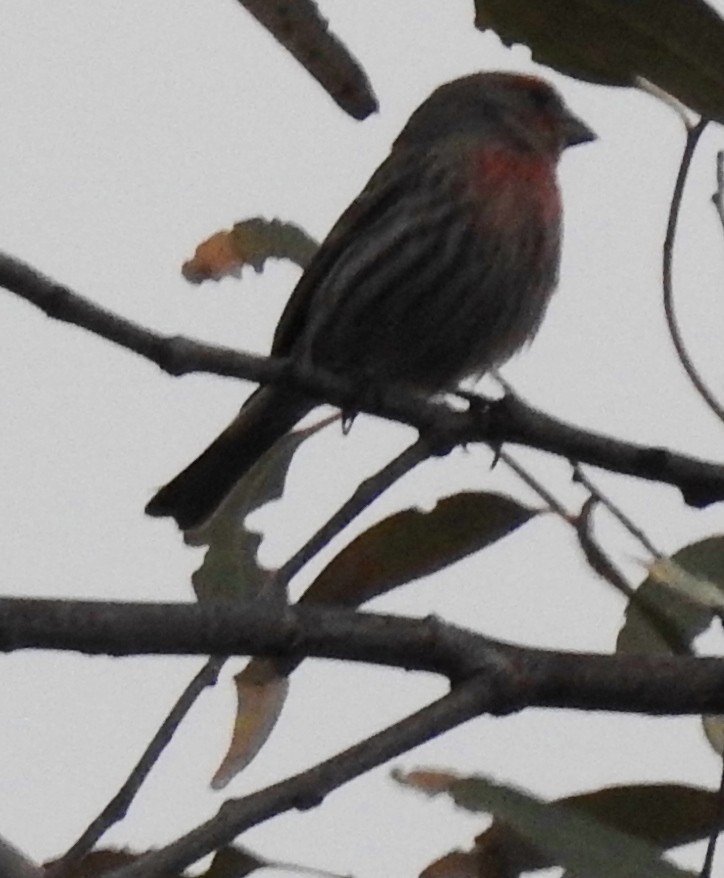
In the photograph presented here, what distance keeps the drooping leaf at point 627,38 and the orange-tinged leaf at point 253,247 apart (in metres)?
0.99

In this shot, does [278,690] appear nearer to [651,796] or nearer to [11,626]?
[651,796]

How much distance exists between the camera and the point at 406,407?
2.42 m

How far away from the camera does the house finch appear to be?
3.81m

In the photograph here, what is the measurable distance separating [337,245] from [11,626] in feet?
8.68

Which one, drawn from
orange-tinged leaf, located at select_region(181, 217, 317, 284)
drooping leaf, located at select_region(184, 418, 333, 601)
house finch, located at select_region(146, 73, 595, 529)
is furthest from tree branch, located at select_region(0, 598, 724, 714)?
house finch, located at select_region(146, 73, 595, 529)

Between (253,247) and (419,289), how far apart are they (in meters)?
0.95

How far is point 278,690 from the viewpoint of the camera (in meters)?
2.23

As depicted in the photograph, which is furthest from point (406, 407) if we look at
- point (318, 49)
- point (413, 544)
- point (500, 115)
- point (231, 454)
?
point (500, 115)

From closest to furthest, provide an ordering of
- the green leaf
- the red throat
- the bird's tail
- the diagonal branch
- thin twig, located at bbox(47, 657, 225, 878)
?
the diagonal branch
thin twig, located at bbox(47, 657, 225, 878)
the green leaf
the bird's tail
the red throat

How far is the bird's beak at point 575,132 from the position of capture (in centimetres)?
458

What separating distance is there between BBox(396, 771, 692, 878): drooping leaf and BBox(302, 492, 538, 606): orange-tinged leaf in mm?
524

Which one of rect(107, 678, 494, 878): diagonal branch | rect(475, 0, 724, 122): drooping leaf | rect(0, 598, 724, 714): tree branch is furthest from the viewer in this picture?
rect(475, 0, 724, 122): drooping leaf

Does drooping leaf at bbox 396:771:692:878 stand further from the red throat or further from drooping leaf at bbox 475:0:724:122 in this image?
the red throat

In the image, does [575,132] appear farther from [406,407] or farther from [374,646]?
[374,646]
